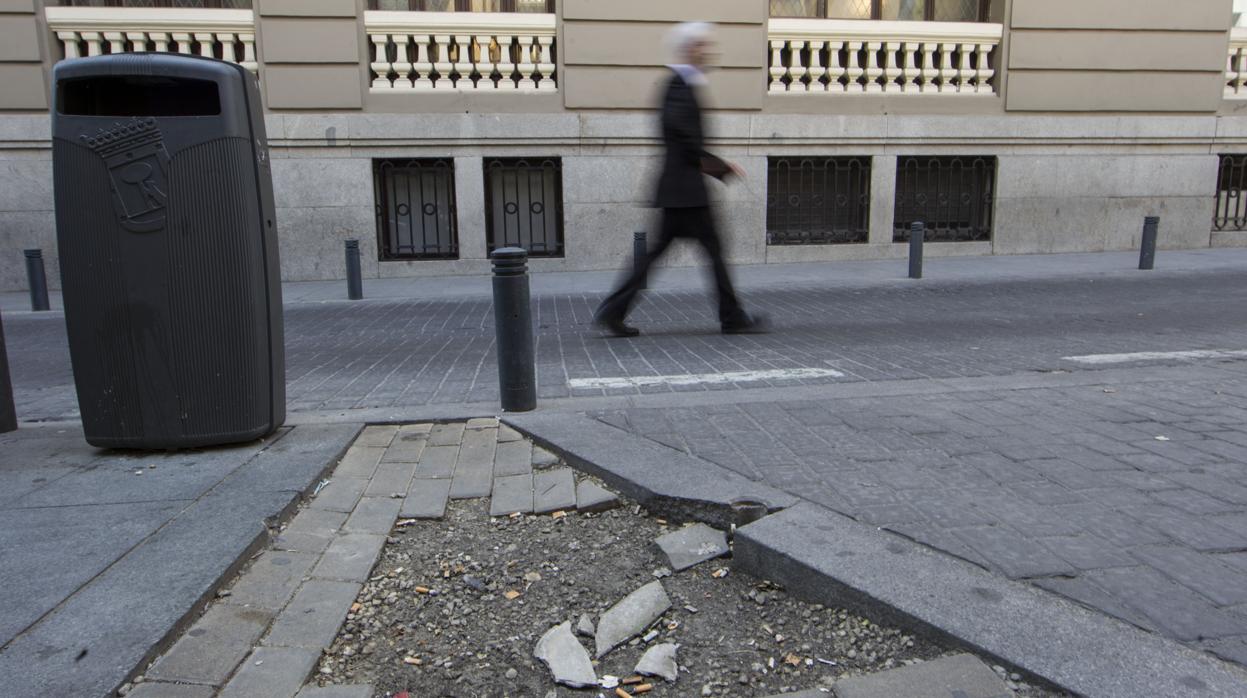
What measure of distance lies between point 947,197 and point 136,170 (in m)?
13.1

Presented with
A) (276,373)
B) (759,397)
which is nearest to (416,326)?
(276,373)

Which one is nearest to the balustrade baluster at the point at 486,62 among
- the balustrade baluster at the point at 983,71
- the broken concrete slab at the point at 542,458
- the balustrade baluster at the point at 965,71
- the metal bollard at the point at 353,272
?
the metal bollard at the point at 353,272

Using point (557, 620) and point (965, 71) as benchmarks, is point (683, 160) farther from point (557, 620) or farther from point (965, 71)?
point (965, 71)

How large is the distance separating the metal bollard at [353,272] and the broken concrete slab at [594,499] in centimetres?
751

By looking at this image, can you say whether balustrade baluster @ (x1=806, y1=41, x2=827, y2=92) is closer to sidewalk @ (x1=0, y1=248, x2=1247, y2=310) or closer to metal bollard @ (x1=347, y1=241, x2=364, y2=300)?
sidewalk @ (x1=0, y1=248, x2=1247, y2=310)

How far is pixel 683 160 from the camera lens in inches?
245

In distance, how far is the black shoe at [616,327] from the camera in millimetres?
6773

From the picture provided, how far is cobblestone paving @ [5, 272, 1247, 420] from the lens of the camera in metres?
5.48

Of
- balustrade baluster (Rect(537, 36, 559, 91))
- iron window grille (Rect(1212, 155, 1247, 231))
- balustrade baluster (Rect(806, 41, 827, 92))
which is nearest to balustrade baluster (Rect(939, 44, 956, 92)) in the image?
balustrade baluster (Rect(806, 41, 827, 92))

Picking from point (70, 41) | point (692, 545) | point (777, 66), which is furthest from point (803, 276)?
point (70, 41)

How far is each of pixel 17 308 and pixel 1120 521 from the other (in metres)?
11.9

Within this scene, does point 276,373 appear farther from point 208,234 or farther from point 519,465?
point 519,465

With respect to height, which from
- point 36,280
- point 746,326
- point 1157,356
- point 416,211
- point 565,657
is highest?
point 416,211

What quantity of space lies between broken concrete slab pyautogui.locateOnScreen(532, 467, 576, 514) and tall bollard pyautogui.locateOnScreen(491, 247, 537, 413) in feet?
2.97
